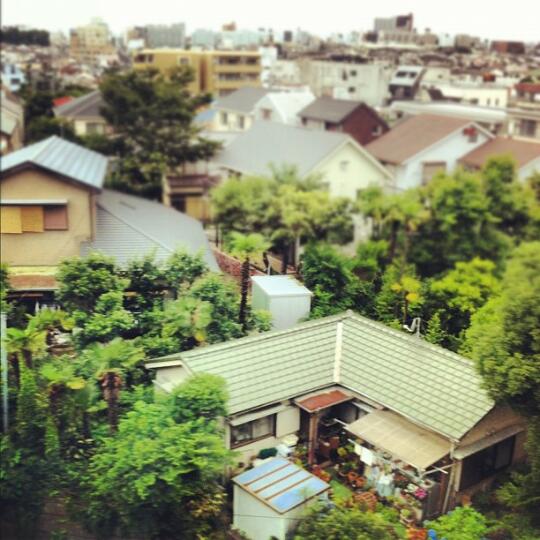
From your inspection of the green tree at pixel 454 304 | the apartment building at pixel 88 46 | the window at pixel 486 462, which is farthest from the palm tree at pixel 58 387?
the apartment building at pixel 88 46

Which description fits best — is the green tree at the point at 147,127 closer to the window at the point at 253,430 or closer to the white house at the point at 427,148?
the white house at the point at 427,148

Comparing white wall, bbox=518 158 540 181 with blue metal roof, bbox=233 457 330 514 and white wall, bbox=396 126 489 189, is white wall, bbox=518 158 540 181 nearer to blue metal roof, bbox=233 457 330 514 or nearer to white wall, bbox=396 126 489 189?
white wall, bbox=396 126 489 189

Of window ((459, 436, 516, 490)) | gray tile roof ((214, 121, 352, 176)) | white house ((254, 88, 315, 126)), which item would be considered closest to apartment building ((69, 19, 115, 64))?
white house ((254, 88, 315, 126))

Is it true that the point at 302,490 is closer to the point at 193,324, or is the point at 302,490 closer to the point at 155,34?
the point at 193,324

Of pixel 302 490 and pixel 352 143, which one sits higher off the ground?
pixel 352 143

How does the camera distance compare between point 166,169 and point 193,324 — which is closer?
point 193,324

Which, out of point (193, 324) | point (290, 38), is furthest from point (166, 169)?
point (290, 38)

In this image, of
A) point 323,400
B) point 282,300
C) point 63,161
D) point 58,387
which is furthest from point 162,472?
point 63,161
